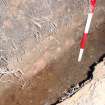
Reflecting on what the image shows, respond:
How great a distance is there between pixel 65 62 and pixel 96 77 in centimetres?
83

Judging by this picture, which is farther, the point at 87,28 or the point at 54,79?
the point at 87,28

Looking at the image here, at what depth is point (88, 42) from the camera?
4.53 meters

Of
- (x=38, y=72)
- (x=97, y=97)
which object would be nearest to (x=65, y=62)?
(x=38, y=72)

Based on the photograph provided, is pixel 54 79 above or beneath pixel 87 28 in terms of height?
beneath

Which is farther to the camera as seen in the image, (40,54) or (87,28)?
(87,28)

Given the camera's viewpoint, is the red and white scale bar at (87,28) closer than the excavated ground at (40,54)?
No

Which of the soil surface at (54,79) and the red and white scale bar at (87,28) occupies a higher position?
the red and white scale bar at (87,28)

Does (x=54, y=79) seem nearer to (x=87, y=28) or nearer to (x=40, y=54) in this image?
(x=40, y=54)

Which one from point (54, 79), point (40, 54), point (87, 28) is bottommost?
point (54, 79)

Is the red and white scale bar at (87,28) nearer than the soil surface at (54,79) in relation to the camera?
No

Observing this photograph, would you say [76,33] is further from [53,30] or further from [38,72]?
[38,72]

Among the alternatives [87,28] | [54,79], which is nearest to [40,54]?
[54,79]

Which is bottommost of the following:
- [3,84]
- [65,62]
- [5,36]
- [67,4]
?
[3,84]

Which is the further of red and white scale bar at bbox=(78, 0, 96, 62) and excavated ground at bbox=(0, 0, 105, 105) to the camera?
red and white scale bar at bbox=(78, 0, 96, 62)
